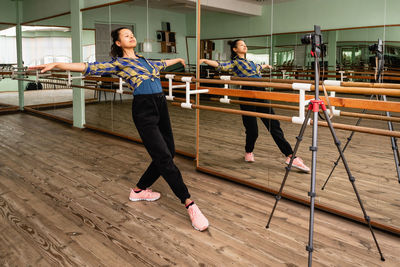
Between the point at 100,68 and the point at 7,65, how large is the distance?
22.3 feet

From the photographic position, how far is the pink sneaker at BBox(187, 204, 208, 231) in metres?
2.51

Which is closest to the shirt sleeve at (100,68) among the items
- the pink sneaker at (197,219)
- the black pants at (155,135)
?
the black pants at (155,135)

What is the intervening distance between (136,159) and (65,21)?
3.51 m

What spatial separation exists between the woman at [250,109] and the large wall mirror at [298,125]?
5cm

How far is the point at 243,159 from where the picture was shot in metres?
3.46

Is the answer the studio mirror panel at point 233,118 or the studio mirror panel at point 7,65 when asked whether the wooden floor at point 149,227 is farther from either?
the studio mirror panel at point 7,65

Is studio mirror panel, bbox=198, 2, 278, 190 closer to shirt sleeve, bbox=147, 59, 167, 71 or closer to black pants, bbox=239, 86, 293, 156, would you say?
black pants, bbox=239, 86, 293, 156

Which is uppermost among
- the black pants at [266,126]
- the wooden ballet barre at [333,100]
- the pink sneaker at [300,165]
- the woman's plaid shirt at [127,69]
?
the woman's plaid shirt at [127,69]

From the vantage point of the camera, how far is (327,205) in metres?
2.80

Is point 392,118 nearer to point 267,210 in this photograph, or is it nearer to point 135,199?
point 267,210

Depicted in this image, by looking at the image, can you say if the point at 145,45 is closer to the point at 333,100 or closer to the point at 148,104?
the point at 148,104

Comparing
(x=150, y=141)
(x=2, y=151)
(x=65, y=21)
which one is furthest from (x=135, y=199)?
(x=65, y=21)

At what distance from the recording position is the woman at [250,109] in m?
3.11

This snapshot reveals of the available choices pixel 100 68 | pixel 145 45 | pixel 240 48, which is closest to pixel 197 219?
pixel 100 68
